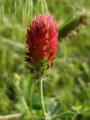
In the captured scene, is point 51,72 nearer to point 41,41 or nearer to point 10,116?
point 10,116

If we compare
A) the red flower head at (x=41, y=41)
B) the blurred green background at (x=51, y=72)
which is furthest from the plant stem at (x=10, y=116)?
the red flower head at (x=41, y=41)

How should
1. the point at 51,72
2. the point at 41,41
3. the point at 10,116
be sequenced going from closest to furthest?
the point at 41,41, the point at 10,116, the point at 51,72

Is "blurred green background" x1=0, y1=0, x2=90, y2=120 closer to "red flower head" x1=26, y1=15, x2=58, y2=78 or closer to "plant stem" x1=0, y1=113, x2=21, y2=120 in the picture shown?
"plant stem" x1=0, y1=113, x2=21, y2=120

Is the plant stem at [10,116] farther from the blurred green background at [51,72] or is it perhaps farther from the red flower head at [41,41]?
the red flower head at [41,41]

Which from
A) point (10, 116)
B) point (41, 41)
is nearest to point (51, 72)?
point (10, 116)

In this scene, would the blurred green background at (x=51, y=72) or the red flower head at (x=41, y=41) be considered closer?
the red flower head at (x=41, y=41)

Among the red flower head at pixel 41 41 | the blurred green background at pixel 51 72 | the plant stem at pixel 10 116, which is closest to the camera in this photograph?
the red flower head at pixel 41 41

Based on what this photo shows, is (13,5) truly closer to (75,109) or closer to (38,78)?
(38,78)

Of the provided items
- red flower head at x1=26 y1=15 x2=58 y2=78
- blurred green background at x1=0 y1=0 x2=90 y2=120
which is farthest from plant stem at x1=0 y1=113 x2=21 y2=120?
red flower head at x1=26 y1=15 x2=58 y2=78

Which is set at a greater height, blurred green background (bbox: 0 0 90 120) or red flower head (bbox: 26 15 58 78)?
blurred green background (bbox: 0 0 90 120)
